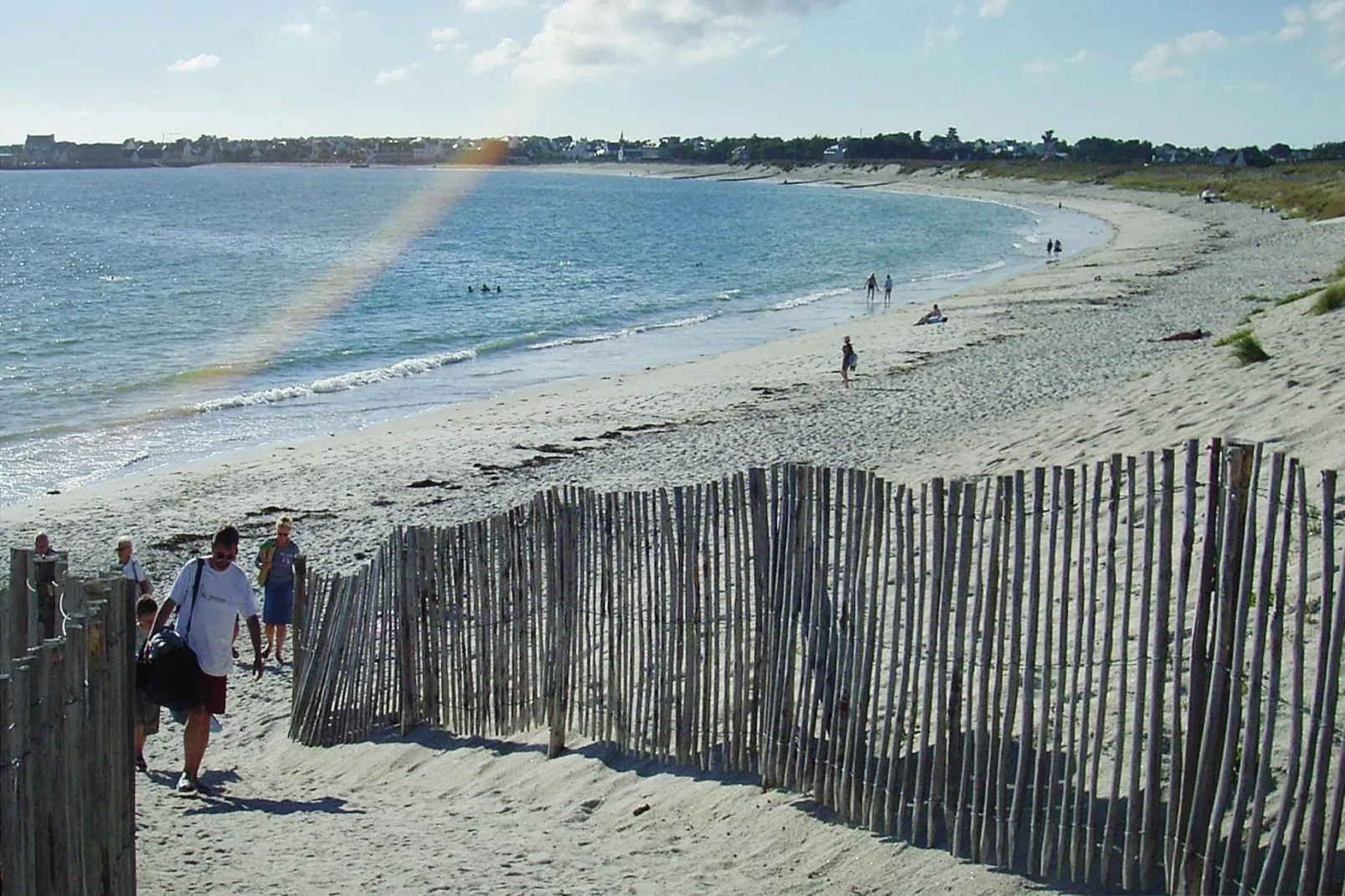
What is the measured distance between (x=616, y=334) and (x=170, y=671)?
36.8m

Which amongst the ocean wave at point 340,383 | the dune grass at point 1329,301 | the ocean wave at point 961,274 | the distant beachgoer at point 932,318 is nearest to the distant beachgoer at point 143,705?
the dune grass at point 1329,301

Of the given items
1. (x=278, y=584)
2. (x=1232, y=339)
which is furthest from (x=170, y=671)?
(x=1232, y=339)

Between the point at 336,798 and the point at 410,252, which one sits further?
the point at 410,252

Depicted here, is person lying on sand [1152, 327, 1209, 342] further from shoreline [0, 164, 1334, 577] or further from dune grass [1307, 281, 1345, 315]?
dune grass [1307, 281, 1345, 315]

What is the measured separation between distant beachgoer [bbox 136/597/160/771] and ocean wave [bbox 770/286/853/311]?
141 feet

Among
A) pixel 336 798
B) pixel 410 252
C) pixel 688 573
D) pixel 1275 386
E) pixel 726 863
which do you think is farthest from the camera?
pixel 410 252

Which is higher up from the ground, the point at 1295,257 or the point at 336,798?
the point at 1295,257

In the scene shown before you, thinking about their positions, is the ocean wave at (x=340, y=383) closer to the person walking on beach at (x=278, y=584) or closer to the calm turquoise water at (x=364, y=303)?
the calm turquoise water at (x=364, y=303)

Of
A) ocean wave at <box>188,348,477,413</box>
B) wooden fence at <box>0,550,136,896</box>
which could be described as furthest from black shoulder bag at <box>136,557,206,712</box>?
ocean wave at <box>188,348,477,413</box>

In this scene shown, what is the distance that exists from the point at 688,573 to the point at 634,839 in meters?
1.37

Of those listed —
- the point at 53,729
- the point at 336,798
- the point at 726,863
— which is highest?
the point at 53,729

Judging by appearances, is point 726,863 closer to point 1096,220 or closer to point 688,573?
point 688,573

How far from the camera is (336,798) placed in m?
7.93

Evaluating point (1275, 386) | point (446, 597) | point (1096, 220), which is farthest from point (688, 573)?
point (1096, 220)
